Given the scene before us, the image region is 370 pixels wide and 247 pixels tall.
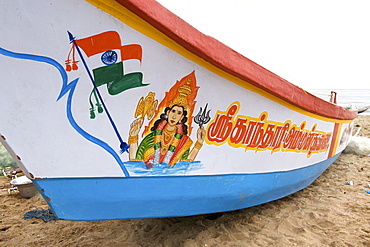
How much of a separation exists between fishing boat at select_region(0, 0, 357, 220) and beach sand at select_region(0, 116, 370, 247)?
0.42 meters

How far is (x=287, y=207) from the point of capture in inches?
114

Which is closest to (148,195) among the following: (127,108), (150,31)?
(127,108)

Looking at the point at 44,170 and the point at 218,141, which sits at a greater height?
the point at 218,141

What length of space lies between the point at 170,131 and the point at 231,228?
1.35 metres

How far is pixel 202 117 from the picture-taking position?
1760 mm

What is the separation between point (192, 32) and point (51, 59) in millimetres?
810

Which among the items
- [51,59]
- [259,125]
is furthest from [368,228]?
[51,59]

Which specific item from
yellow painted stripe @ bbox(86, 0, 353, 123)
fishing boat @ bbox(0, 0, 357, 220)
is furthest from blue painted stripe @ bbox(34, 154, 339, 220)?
yellow painted stripe @ bbox(86, 0, 353, 123)

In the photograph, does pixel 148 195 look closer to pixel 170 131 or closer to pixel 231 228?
pixel 170 131

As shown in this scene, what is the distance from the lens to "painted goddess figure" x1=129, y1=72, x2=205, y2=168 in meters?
1.59

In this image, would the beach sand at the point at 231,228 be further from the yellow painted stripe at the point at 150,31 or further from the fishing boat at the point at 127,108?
the yellow painted stripe at the point at 150,31

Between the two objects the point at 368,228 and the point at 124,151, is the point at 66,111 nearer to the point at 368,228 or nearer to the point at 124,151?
the point at 124,151

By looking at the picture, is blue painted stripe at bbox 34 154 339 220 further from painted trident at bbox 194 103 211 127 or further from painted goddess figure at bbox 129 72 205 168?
painted trident at bbox 194 103 211 127

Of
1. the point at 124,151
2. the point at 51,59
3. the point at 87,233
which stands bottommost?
the point at 87,233
